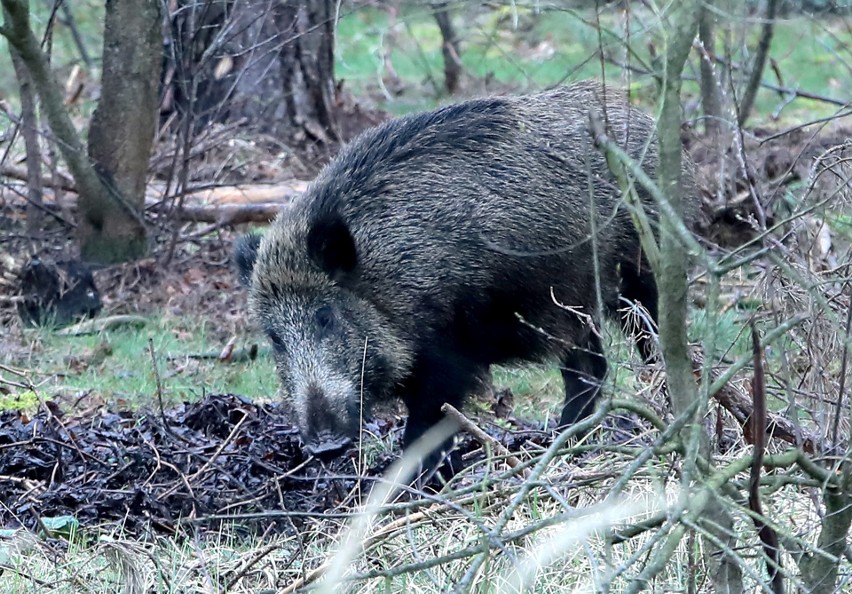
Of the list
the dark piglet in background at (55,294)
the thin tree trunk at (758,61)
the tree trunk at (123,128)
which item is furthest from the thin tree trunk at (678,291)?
the thin tree trunk at (758,61)

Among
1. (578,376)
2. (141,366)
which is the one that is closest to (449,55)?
(141,366)

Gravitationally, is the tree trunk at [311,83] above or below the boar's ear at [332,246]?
below

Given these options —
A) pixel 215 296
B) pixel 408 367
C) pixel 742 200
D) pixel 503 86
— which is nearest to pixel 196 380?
pixel 215 296

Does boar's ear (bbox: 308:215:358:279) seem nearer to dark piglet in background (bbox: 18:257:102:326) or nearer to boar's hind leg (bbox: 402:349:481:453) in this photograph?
boar's hind leg (bbox: 402:349:481:453)

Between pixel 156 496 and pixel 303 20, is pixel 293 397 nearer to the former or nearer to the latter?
pixel 156 496

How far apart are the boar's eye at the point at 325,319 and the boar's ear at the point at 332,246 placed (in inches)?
6.1

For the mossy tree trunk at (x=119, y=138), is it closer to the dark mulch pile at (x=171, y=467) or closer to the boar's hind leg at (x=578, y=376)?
the dark mulch pile at (x=171, y=467)

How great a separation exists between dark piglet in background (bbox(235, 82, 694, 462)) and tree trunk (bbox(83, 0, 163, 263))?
2898mm

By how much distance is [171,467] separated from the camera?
5090 mm

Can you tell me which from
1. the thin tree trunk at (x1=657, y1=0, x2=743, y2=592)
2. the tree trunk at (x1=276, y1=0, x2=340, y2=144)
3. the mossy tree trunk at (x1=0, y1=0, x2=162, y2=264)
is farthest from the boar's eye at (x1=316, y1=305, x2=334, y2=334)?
the tree trunk at (x1=276, y1=0, x2=340, y2=144)

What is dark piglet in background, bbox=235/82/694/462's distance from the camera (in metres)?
5.34

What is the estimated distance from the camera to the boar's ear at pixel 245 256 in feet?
18.9

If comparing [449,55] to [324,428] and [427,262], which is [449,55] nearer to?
[427,262]

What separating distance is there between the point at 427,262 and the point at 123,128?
12.2 feet
